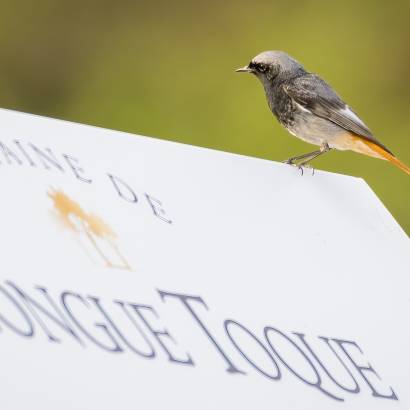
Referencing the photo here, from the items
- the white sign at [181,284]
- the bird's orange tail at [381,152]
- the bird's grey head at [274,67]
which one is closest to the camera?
the white sign at [181,284]

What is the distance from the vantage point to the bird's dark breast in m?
1.86

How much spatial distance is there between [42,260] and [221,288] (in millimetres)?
192

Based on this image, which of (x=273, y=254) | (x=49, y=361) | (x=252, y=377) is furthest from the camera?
(x=273, y=254)

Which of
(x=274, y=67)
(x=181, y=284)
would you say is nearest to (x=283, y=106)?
(x=274, y=67)

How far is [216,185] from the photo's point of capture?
1098mm

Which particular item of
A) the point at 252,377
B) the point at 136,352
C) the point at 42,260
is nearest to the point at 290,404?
the point at 252,377

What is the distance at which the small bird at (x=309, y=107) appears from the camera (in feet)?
5.79

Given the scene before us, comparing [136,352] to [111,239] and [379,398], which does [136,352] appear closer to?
[111,239]

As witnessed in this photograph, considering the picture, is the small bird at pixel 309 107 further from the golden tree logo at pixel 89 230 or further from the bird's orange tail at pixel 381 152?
the golden tree logo at pixel 89 230

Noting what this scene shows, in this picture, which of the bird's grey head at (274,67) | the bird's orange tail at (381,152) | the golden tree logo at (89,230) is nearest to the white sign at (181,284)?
the golden tree logo at (89,230)

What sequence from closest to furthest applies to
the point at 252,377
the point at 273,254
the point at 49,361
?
the point at 49,361, the point at 252,377, the point at 273,254

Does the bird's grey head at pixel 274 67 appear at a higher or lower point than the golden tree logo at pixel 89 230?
higher

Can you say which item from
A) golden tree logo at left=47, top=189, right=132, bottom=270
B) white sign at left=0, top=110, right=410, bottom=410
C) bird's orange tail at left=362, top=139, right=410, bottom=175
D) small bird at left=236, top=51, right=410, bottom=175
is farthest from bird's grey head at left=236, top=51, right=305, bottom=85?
golden tree logo at left=47, top=189, right=132, bottom=270

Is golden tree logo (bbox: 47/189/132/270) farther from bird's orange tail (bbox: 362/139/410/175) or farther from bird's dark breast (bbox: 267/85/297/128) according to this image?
bird's dark breast (bbox: 267/85/297/128)
